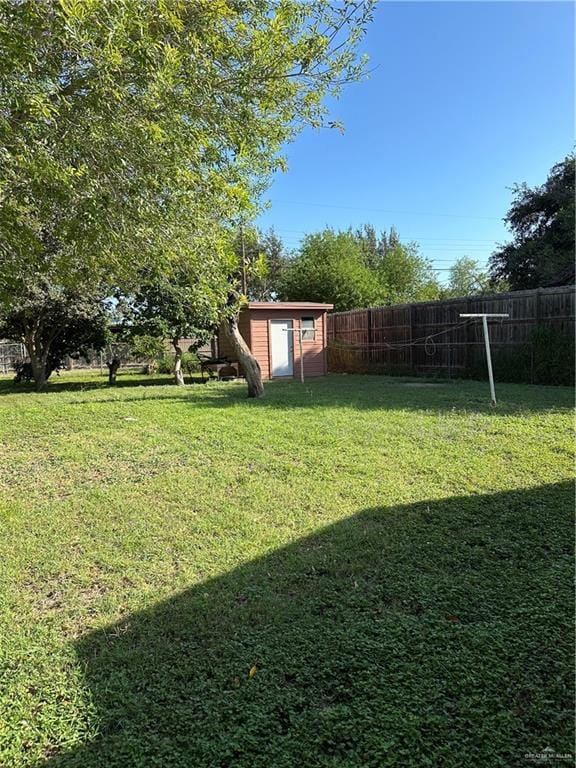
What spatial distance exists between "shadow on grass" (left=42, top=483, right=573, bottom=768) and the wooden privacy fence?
27.8 ft

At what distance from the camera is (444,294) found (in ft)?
96.7

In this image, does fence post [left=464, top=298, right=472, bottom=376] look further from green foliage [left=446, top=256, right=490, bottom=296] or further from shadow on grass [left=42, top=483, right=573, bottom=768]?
green foliage [left=446, top=256, right=490, bottom=296]

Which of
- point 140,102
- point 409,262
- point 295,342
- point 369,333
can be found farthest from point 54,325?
point 409,262

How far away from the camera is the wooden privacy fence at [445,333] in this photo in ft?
33.7

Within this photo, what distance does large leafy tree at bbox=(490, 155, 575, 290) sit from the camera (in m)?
14.3

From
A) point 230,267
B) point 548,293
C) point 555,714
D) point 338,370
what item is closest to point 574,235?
point 548,293

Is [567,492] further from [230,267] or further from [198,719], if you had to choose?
[230,267]

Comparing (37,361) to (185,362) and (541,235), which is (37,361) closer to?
(185,362)

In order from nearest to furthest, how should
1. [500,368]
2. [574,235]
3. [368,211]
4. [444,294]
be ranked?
[500,368] → [574,235] → [444,294] → [368,211]

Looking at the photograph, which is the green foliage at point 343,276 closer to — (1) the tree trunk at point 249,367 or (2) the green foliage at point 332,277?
(2) the green foliage at point 332,277

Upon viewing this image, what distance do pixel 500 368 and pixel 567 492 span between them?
7.93 meters

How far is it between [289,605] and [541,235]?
16.7 metres

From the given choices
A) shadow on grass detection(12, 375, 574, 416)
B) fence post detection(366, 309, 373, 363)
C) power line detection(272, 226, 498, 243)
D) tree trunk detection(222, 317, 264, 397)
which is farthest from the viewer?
power line detection(272, 226, 498, 243)

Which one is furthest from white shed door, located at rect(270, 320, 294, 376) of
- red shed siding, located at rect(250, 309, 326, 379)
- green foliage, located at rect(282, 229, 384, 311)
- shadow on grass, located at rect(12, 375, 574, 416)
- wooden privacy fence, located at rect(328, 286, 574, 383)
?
green foliage, located at rect(282, 229, 384, 311)
